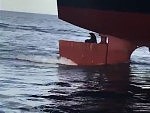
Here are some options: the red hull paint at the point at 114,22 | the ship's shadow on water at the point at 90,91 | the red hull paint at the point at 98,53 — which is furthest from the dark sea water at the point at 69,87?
the red hull paint at the point at 114,22

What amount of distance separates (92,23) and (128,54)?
1487 millimetres

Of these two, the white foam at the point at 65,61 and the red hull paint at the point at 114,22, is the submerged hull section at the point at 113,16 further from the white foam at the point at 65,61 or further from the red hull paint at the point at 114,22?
the white foam at the point at 65,61

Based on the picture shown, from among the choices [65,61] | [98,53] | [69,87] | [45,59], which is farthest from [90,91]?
[45,59]

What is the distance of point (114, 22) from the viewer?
9.04 m

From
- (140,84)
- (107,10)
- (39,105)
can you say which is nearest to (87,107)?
(39,105)

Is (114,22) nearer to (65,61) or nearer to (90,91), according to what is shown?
(65,61)

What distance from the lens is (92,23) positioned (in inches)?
369

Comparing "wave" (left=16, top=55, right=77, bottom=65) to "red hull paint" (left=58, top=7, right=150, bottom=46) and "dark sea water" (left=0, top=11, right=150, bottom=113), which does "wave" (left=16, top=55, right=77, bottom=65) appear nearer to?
"dark sea water" (left=0, top=11, right=150, bottom=113)

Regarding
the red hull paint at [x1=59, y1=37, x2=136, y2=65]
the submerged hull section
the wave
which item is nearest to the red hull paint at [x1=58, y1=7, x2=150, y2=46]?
the submerged hull section

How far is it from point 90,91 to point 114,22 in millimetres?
2318

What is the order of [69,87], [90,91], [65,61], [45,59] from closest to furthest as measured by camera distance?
1. [90,91]
2. [69,87]
3. [65,61]
4. [45,59]

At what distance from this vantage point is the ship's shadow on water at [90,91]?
20.3ft

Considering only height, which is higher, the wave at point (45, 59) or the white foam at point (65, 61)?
the white foam at point (65, 61)

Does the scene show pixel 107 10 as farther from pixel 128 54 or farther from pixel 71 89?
pixel 71 89
